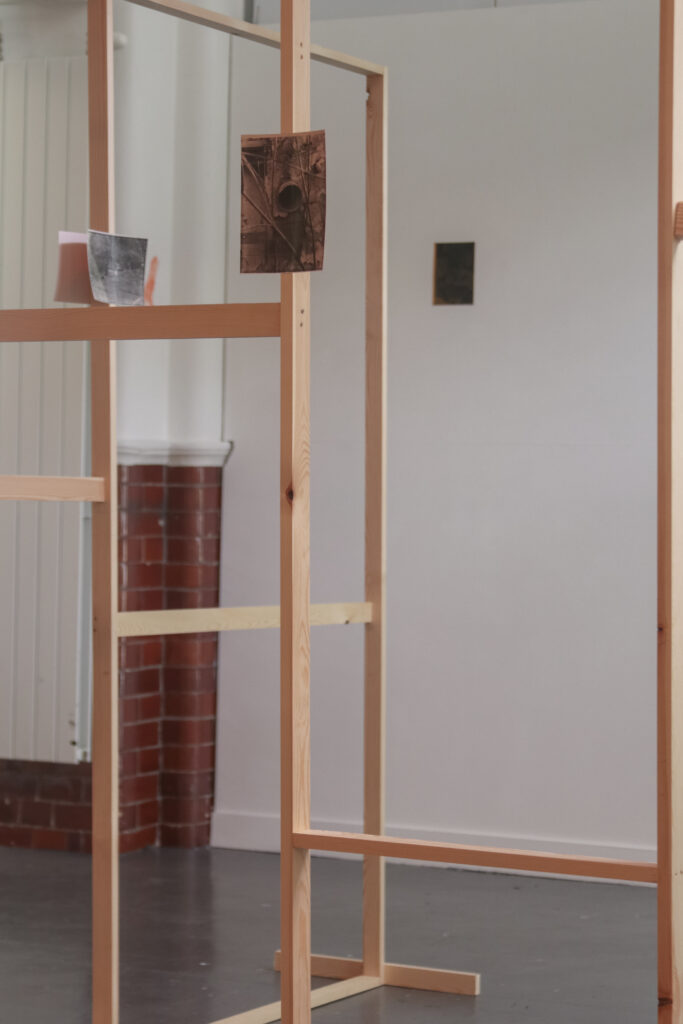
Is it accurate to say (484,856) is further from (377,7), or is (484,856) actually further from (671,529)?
(377,7)

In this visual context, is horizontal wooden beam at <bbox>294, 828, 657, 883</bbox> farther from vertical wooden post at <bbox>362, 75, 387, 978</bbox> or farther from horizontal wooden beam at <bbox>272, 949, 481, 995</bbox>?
horizontal wooden beam at <bbox>272, 949, 481, 995</bbox>

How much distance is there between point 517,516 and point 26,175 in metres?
1.88

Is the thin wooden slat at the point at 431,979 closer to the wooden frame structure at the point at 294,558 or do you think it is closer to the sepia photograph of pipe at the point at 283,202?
the wooden frame structure at the point at 294,558

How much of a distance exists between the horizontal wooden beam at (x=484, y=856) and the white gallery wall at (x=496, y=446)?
2238 millimetres

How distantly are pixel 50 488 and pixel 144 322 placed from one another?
1.15 ft

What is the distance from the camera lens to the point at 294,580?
222 centimetres

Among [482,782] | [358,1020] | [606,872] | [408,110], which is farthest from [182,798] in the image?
[606,872]

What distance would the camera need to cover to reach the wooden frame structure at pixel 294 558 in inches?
78.1

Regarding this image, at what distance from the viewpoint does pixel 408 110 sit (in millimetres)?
4535

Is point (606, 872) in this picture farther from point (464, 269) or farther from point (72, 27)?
point (72, 27)

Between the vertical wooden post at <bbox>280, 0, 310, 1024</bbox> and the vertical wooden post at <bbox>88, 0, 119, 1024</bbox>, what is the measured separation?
56 cm

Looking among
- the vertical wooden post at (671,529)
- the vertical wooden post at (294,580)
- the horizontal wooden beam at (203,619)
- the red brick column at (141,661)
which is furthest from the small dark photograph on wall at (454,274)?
the vertical wooden post at (671,529)

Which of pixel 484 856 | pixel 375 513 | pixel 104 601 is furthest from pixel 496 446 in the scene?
pixel 484 856

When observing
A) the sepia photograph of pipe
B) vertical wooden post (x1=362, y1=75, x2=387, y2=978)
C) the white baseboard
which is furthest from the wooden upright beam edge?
the white baseboard
